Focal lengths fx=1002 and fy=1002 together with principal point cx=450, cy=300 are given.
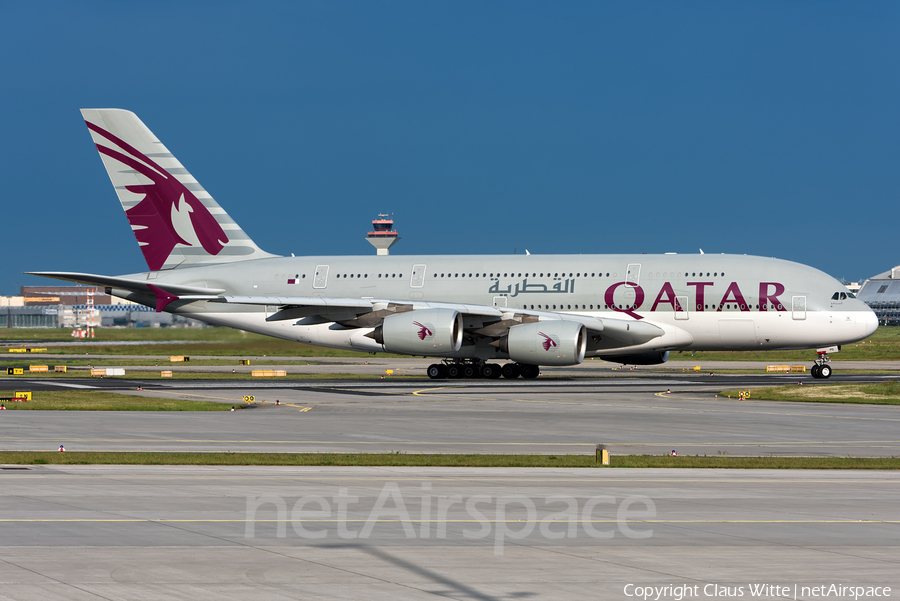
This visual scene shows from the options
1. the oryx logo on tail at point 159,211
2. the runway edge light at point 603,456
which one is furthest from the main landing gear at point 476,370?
the runway edge light at point 603,456

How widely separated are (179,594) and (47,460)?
35.2 ft

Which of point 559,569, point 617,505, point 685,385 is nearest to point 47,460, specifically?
point 617,505

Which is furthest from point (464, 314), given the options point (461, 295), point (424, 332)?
point (461, 295)

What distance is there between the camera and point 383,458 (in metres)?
18.8

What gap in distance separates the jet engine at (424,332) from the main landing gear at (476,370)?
133 inches

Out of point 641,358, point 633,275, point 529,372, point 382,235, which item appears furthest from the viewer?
point 382,235

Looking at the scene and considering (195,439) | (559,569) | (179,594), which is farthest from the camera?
(195,439)

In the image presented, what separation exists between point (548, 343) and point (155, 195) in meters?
20.7

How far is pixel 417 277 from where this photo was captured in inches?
1795

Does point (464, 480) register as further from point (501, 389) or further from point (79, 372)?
point (79, 372)

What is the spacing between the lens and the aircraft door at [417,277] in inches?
1789

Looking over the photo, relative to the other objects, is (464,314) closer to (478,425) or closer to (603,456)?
(478,425)

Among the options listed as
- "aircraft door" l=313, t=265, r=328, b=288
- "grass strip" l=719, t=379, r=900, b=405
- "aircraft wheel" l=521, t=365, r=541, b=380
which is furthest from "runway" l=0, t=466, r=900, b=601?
"aircraft door" l=313, t=265, r=328, b=288

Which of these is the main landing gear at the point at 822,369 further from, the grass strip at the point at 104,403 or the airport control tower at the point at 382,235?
the airport control tower at the point at 382,235
